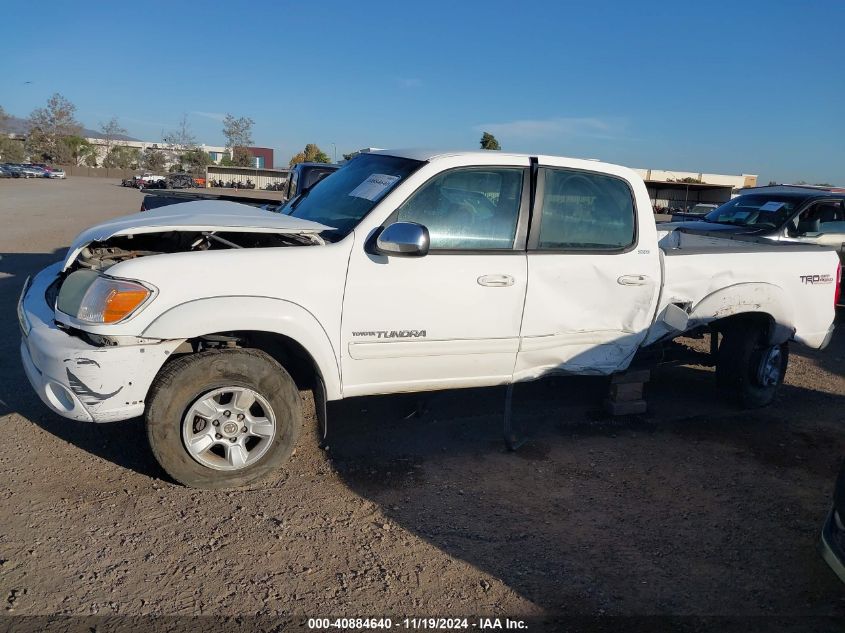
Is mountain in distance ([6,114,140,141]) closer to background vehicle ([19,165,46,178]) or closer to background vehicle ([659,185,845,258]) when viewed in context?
background vehicle ([19,165,46,178])

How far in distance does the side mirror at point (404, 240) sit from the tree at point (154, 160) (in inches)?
3642

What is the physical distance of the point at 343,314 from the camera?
13.1 feet

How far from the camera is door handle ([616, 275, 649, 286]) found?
4785 mm

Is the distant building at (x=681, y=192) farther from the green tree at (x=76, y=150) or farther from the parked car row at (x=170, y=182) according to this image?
the green tree at (x=76, y=150)

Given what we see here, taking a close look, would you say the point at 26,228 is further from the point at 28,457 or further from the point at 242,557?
the point at 242,557

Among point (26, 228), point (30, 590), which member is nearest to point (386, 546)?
point (30, 590)

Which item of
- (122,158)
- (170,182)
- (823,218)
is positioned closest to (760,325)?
(823,218)

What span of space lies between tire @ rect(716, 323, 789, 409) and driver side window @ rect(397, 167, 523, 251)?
2.40m

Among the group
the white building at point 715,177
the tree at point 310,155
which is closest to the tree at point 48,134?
the tree at point 310,155

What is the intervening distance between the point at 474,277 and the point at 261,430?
1.55 meters

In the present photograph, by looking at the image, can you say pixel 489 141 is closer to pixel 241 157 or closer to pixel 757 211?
pixel 757 211

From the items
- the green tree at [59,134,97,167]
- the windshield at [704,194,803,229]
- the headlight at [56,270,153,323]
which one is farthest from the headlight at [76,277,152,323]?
the green tree at [59,134,97,167]

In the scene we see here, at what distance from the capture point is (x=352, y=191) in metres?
4.72

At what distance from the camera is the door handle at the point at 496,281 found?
430 centimetres
